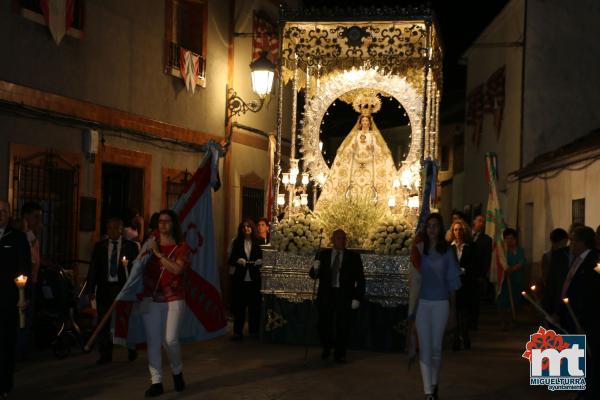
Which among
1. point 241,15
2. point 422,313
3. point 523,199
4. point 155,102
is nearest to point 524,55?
point 523,199

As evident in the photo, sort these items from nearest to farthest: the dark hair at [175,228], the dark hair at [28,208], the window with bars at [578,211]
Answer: the dark hair at [175,228], the dark hair at [28,208], the window with bars at [578,211]

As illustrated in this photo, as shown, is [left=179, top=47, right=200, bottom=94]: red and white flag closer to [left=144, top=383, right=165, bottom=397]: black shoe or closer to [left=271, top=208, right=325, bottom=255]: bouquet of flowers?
[left=271, top=208, right=325, bottom=255]: bouquet of flowers

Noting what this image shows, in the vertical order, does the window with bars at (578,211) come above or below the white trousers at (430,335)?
above

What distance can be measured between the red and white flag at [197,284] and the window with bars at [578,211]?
34.9ft

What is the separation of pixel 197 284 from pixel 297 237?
428 cm

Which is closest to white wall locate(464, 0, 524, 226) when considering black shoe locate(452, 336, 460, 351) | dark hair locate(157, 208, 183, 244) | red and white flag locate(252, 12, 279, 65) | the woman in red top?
red and white flag locate(252, 12, 279, 65)

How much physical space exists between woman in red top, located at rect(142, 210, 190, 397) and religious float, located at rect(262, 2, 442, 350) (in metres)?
3.75

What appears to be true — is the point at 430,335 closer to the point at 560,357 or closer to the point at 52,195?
the point at 560,357

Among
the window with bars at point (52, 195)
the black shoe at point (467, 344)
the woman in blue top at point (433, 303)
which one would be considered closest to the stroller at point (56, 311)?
the window with bars at point (52, 195)

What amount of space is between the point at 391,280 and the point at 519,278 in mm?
3917

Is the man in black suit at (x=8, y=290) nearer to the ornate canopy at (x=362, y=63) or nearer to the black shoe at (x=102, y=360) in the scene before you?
the black shoe at (x=102, y=360)

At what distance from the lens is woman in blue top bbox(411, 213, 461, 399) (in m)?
9.95

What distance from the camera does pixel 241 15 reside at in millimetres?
21422

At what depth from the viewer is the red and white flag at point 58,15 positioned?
14.0m
